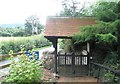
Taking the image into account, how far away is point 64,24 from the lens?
587 cm

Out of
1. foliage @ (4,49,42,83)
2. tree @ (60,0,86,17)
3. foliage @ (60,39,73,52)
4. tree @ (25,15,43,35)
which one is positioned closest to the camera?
foliage @ (4,49,42,83)

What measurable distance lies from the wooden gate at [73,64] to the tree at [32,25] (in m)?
1.23

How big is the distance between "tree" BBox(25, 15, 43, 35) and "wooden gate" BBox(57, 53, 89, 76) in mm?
1231

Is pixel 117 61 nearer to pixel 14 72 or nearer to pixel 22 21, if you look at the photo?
pixel 14 72

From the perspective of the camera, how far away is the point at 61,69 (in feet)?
19.6

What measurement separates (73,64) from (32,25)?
1970mm

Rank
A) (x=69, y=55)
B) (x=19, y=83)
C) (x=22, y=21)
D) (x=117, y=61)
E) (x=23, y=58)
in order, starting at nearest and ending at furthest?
(x=19, y=83)
(x=23, y=58)
(x=117, y=61)
(x=22, y=21)
(x=69, y=55)

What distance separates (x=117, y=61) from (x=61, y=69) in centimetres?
202

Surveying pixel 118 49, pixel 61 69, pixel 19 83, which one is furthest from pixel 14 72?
pixel 61 69

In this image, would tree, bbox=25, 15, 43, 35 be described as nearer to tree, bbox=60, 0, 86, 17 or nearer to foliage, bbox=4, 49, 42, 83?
tree, bbox=60, 0, 86, 17

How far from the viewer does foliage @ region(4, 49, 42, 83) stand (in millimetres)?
3602

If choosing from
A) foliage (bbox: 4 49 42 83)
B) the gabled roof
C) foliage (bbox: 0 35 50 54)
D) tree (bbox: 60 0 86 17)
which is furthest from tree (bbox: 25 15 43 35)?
foliage (bbox: 4 49 42 83)

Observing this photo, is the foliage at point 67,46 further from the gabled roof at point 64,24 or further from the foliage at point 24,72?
the foliage at point 24,72

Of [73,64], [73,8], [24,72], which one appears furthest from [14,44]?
[73,8]
